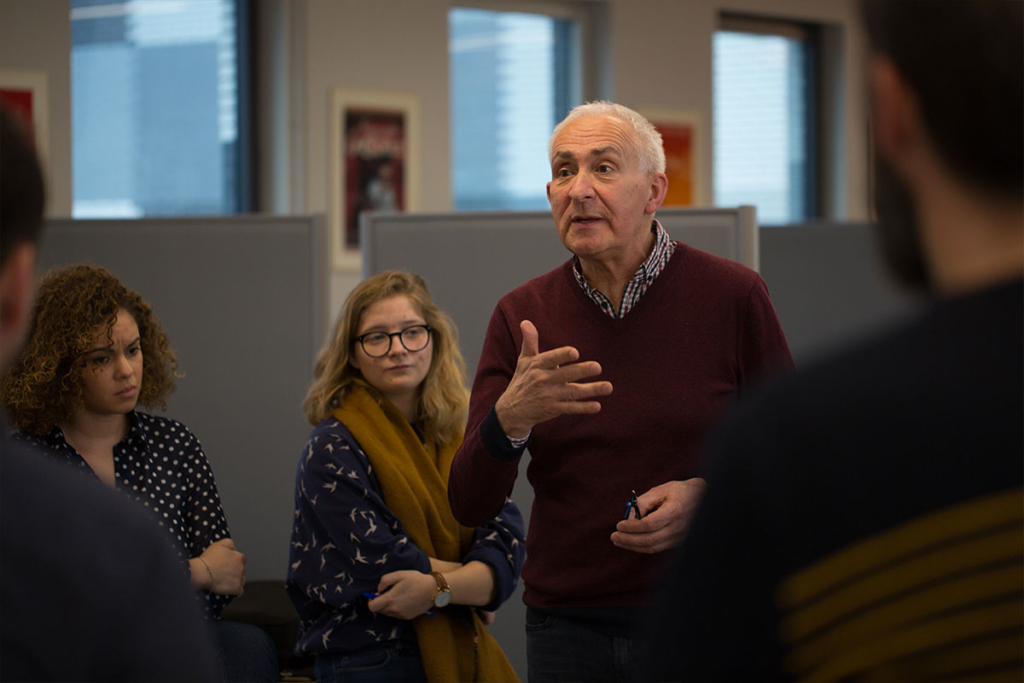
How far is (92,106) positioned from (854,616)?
5130 mm

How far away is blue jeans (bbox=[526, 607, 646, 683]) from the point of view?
1.74 m

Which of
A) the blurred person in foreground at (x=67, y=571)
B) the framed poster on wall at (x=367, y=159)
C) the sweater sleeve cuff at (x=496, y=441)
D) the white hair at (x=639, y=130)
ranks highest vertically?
the framed poster on wall at (x=367, y=159)

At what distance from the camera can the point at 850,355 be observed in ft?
2.12

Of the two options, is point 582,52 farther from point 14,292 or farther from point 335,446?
point 14,292

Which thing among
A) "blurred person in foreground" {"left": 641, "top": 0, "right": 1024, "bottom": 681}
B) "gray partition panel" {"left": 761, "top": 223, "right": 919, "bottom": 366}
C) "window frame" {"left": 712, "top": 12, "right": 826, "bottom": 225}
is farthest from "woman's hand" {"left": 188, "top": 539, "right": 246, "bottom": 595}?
"window frame" {"left": 712, "top": 12, "right": 826, "bottom": 225}

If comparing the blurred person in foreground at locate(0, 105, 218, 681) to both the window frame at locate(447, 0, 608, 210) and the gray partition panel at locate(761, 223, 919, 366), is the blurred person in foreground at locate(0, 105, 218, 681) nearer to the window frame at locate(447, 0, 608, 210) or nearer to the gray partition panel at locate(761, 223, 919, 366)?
the gray partition panel at locate(761, 223, 919, 366)

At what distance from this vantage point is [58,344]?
7.06 feet

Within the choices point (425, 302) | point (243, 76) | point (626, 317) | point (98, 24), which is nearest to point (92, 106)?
point (98, 24)

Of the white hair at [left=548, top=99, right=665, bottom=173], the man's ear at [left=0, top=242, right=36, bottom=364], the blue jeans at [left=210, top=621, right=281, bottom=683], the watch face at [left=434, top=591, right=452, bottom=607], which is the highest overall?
the white hair at [left=548, top=99, right=665, bottom=173]

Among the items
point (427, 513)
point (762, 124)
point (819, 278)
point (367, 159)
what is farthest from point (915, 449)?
point (762, 124)

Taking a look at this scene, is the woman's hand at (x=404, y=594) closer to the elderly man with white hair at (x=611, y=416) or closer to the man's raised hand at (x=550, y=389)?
the elderly man with white hair at (x=611, y=416)

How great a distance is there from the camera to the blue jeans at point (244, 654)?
223 cm

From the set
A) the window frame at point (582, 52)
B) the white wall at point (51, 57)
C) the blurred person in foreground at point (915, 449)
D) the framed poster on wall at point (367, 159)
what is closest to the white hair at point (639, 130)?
the blurred person in foreground at point (915, 449)

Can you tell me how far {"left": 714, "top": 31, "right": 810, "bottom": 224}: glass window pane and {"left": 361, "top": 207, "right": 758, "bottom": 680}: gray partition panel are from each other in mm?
4246
